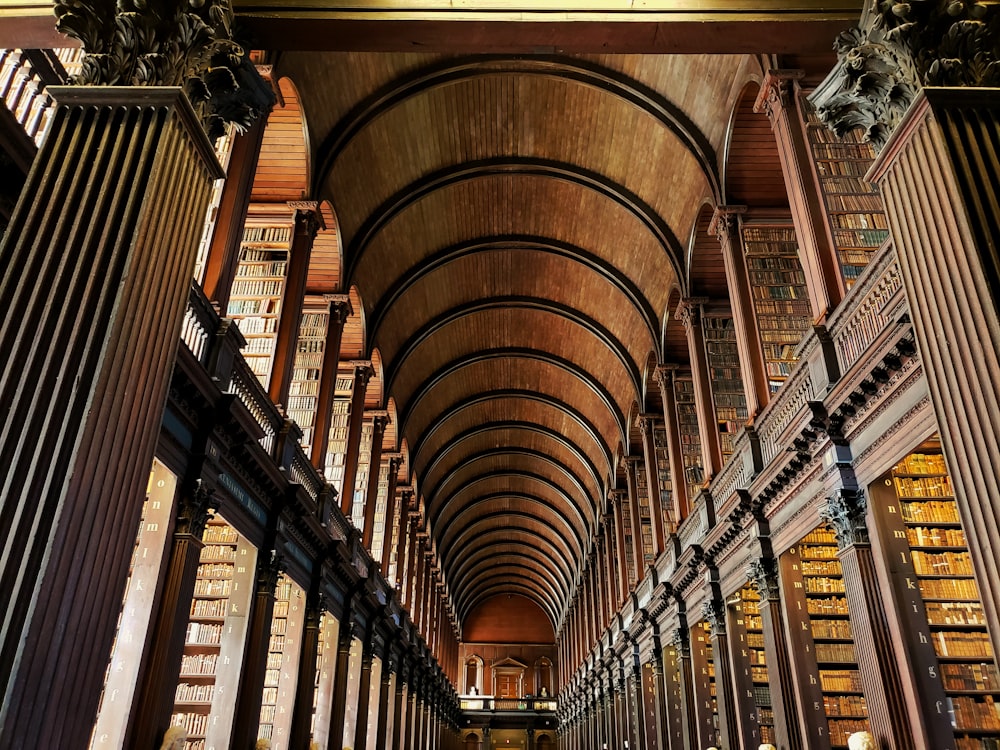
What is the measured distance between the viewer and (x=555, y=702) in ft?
123

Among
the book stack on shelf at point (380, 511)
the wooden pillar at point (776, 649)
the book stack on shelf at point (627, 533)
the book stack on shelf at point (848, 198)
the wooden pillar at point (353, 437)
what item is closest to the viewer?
the book stack on shelf at point (848, 198)

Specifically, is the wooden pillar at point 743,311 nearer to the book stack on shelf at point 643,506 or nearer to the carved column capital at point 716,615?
the carved column capital at point 716,615

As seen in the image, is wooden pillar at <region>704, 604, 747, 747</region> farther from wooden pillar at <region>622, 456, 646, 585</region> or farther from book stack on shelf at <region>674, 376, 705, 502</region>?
wooden pillar at <region>622, 456, 646, 585</region>

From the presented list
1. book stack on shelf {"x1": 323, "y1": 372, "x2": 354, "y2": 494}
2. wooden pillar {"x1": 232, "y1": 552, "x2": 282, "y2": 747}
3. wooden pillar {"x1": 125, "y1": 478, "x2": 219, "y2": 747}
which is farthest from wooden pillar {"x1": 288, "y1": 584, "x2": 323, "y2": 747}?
wooden pillar {"x1": 125, "y1": 478, "x2": 219, "y2": 747}

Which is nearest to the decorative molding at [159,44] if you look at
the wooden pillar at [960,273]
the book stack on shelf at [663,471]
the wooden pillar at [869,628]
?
the wooden pillar at [960,273]

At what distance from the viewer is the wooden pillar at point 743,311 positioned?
9547 mm

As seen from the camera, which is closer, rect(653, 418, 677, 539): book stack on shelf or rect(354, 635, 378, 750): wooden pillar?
rect(354, 635, 378, 750): wooden pillar

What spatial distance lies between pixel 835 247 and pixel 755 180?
3.80m

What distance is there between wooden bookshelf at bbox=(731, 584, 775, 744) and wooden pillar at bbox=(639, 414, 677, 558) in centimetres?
334

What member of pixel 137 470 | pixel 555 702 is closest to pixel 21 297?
pixel 137 470

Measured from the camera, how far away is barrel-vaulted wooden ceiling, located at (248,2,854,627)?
11.3 meters

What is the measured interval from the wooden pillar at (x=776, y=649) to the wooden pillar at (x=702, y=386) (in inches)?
104

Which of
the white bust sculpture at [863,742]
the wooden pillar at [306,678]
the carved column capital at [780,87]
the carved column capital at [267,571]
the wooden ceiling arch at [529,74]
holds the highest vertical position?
the wooden ceiling arch at [529,74]

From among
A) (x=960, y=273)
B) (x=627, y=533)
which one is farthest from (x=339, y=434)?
(x=960, y=273)
